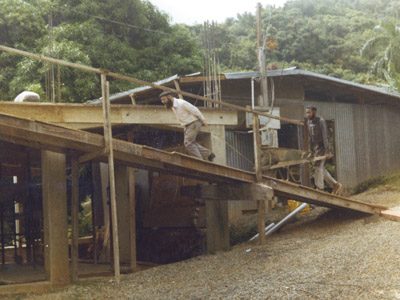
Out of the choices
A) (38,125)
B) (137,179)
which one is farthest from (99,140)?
(137,179)

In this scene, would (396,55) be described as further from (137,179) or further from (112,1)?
(137,179)

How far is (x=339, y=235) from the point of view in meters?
9.38

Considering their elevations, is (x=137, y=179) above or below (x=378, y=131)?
below

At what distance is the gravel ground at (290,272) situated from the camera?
251 inches

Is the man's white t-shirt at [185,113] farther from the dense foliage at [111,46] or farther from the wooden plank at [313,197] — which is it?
the dense foliage at [111,46]

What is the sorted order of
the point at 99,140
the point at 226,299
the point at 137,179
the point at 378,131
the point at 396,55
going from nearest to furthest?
the point at 226,299, the point at 99,140, the point at 137,179, the point at 378,131, the point at 396,55

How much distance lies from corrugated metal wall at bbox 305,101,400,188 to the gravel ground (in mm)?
6777

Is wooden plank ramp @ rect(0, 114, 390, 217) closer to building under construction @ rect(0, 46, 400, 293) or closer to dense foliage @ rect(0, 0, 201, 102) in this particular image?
building under construction @ rect(0, 46, 400, 293)

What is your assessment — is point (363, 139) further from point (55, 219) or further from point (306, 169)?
point (55, 219)

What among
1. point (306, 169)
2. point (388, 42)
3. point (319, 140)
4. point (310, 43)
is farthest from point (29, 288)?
point (310, 43)

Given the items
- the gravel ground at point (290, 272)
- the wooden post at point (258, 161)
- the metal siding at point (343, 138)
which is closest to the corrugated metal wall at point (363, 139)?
the metal siding at point (343, 138)

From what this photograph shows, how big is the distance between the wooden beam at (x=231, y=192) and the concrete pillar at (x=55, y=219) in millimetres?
3220

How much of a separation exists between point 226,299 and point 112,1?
2026 centimetres

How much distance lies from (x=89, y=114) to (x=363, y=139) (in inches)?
458
